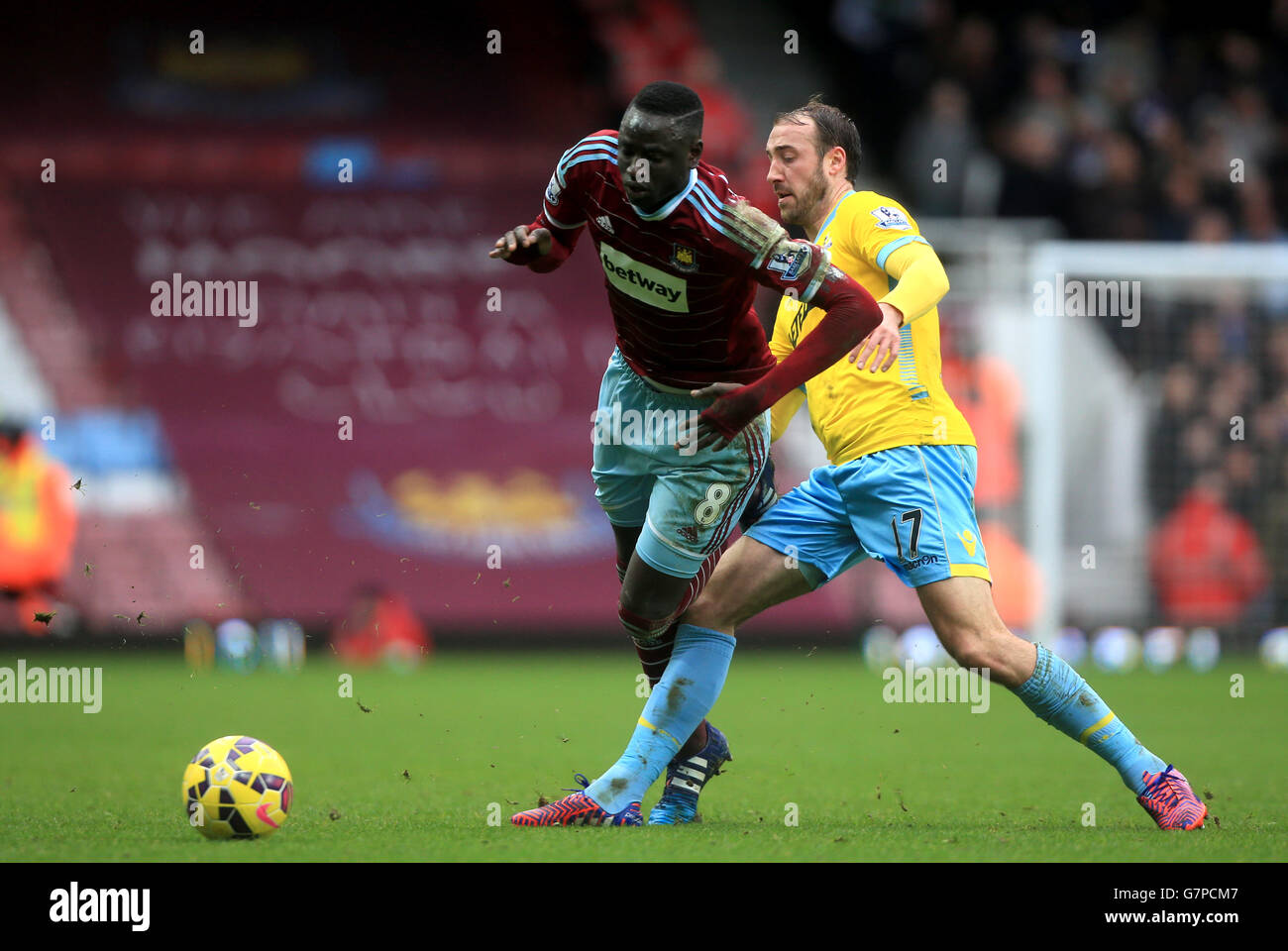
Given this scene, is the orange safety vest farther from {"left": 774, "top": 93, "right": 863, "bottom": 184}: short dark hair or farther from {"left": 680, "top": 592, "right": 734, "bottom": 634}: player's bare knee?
{"left": 774, "top": 93, "right": 863, "bottom": 184}: short dark hair

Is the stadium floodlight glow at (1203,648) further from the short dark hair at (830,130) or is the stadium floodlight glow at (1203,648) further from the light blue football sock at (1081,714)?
the short dark hair at (830,130)

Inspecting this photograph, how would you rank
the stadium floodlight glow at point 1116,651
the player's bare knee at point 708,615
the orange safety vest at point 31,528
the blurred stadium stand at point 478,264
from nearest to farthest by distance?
the player's bare knee at point 708,615 → the orange safety vest at point 31,528 → the stadium floodlight glow at point 1116,651 → the blurred stadium stand at point 478,264

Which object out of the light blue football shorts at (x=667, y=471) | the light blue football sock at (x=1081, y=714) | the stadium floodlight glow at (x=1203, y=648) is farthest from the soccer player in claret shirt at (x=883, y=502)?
the stadium floodlight glow at (x=1203, y=648)

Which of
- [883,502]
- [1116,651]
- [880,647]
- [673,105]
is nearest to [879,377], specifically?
[883,502]

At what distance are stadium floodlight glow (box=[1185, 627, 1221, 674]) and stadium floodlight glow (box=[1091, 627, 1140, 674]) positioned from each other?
445mm

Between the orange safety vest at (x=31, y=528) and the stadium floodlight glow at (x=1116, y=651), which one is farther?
the stadium floodlight glow at (x=1116, y=651)

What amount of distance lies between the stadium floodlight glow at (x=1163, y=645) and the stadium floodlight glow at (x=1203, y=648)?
10 centimetres

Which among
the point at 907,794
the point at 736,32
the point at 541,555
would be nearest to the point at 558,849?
the point at 907,794

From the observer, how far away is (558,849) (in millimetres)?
4387

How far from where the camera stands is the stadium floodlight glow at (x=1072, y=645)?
13.6m

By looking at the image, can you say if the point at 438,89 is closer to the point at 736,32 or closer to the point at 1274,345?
the point at 736,32

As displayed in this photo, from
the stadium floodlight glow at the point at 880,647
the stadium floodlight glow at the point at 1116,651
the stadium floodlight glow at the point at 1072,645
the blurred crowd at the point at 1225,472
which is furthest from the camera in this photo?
the blurred crowd at the point at 1225,472

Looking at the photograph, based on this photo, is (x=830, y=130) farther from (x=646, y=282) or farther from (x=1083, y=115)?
(x=1083, y=115)

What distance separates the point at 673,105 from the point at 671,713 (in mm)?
1972
